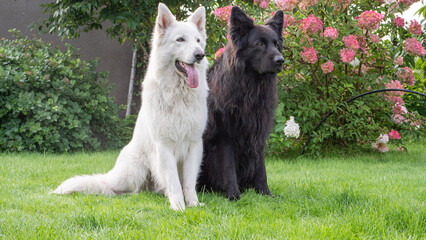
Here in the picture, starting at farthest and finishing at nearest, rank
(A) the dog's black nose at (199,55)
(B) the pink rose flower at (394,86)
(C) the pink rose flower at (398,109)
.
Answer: (C) the pink rose flower at (398,109)
(B) the pink rose flower at (394,86)
(A) the dog's black nose at (199,55)

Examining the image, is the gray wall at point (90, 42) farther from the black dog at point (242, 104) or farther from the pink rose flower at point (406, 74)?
the pink rose flower at point (406, 74)

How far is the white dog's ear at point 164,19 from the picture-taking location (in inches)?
123

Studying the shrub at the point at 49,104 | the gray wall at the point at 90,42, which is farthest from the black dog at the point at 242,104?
the gray wall at the point at 90,42

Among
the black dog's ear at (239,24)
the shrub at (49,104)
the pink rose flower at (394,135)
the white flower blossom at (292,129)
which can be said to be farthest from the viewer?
the shrub at (49,104)

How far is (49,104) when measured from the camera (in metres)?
6.38

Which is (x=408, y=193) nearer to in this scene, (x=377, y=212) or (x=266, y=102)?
(x=377, y=212)

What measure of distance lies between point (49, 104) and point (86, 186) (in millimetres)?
3335

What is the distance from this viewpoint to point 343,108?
6.18 m

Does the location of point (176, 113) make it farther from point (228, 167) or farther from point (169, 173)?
point (228, 167)

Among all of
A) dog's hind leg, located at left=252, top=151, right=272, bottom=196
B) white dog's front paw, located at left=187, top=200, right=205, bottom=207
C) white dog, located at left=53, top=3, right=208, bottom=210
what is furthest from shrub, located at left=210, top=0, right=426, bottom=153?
white dog's front paw, located at left=187, top=200, right=205, bottom=207

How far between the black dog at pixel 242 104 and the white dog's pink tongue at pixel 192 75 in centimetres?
44

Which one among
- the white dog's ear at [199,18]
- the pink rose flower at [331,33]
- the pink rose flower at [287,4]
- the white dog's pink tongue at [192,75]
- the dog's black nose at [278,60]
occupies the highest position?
the pink rose flower at [287,4]

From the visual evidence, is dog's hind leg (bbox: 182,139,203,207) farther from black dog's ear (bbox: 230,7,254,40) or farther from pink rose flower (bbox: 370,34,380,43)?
pink rose flower (bbox: 370,34,380,43)

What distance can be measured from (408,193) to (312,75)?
2.96 m
